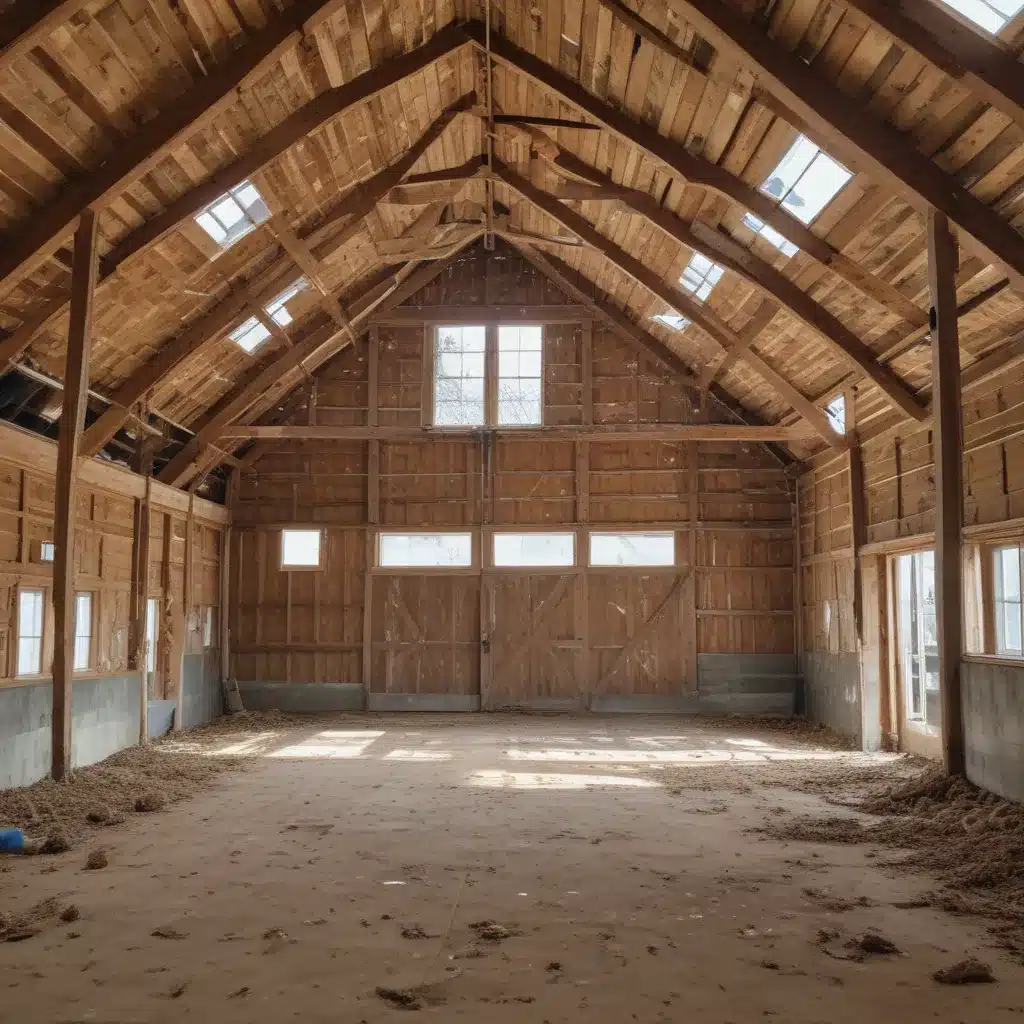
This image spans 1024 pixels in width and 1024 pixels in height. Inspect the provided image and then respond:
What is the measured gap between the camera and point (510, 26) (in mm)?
9555

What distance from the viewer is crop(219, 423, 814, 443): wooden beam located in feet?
44.3

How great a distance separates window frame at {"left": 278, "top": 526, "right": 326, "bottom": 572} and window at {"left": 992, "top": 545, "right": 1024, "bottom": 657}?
1019cm

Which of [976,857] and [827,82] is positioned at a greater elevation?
[827,82]

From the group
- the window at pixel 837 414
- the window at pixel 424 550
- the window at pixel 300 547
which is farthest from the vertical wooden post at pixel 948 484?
the window at pixel 300 547

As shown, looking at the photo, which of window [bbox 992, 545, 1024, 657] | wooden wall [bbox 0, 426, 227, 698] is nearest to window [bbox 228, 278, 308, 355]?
wooden wall [bbox 0, 426, 227, 698]

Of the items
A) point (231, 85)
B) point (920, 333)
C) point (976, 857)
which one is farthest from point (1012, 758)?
point (231, 85)

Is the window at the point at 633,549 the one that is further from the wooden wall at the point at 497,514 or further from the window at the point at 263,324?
the window at the point at 263,324

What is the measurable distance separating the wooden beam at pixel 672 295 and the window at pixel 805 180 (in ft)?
9.92

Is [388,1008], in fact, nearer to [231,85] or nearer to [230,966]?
[230,966]

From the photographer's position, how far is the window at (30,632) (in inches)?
369

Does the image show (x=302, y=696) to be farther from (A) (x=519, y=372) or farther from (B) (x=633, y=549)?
(A) (x=519, y=372)

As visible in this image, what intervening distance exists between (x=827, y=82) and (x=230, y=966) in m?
7.02

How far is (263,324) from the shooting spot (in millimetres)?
12523

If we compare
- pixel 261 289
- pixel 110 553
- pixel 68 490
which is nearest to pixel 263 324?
pixel 261 289
